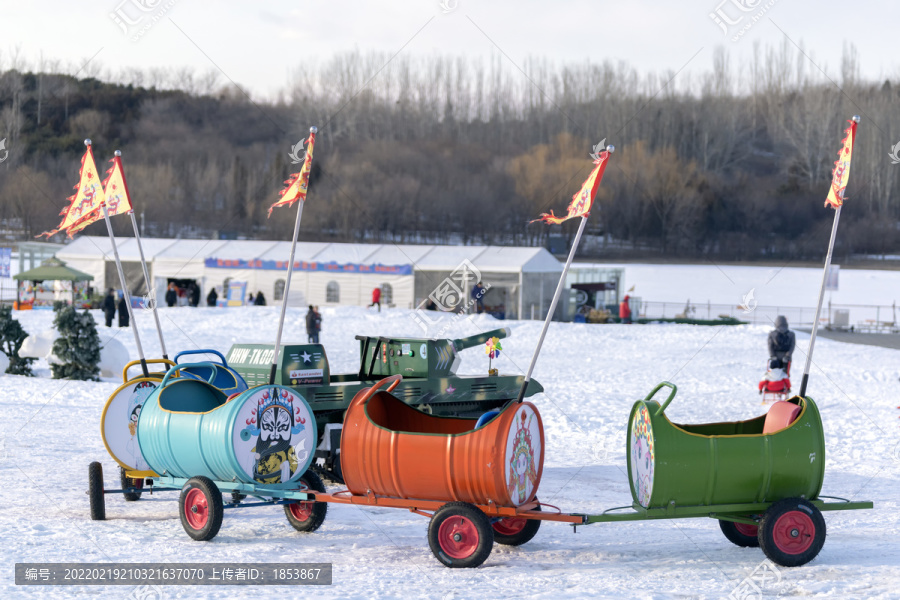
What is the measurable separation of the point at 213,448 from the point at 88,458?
15.5ft

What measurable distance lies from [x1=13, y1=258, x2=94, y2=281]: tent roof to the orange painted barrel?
1156 inches

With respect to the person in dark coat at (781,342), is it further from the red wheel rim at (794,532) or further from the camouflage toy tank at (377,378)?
the red wheel rim at (794,532)

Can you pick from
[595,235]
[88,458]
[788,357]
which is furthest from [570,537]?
[595,235]

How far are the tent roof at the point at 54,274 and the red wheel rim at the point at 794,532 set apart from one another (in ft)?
103

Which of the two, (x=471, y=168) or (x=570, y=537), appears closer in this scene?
(x=570, y=537)

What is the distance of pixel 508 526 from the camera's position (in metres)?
7.96

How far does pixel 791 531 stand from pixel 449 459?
253 cm

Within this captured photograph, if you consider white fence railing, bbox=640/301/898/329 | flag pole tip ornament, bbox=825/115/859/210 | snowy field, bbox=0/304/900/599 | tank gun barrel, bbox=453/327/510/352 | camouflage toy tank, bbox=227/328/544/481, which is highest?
flag pole tip ornament, bbox=825/115/859/210

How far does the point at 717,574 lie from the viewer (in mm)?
6918

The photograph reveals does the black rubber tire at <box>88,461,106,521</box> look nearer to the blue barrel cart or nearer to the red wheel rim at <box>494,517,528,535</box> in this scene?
the blue barrel cart

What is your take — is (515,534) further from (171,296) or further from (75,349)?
(171,296)

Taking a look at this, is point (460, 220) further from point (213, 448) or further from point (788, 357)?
point (213, 448)

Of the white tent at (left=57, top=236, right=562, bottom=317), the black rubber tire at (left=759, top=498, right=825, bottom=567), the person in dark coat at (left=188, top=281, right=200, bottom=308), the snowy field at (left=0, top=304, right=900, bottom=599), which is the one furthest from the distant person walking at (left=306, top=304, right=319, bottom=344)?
the black rubber tire at (left=759, top=498, right=825, bottom=567)

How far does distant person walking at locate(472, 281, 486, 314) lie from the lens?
32.6 m
